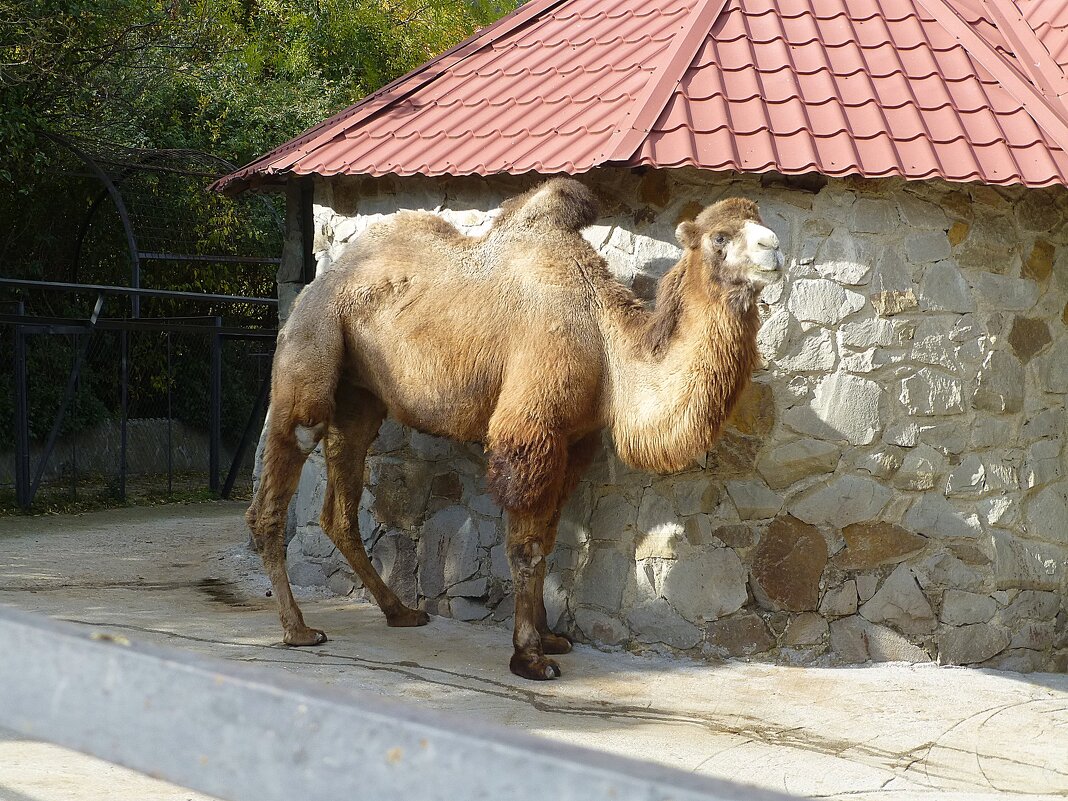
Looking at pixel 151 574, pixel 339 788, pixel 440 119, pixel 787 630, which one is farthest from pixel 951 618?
pixel 339 788

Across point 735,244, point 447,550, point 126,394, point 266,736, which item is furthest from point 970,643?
point 126,394

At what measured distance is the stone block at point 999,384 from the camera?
615 centimetres

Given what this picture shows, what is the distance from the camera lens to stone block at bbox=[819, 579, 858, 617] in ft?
19.9

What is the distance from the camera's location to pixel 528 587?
5777mm

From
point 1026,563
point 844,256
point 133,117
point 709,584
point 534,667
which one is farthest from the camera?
point 133,117

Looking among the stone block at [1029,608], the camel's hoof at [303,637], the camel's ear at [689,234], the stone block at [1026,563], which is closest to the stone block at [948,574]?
the stone block at [1026,563]

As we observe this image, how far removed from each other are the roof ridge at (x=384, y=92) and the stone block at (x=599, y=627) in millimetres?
3122

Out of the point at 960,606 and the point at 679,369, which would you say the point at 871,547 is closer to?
the point at 960,606

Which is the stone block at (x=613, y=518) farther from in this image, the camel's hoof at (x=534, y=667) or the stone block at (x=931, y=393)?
the stone block at (x=931, y=393)

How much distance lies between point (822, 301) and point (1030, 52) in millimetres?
2169

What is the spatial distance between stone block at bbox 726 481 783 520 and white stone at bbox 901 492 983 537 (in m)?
0.66

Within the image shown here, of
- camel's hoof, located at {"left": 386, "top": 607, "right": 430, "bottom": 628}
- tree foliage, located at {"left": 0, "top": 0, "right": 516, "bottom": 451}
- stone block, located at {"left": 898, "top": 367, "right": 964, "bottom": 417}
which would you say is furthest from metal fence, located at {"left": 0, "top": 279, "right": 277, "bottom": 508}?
stone block, located at {"left": 898, "top": 367, "right": 964, "bottom": 417}

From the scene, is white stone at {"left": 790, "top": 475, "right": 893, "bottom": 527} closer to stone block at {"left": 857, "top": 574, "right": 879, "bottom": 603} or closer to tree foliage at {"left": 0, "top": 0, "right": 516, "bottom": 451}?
stone block at {"left": 857, "top": 574, "right": 879, "bottom": 603}

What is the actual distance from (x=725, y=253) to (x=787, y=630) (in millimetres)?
2041
